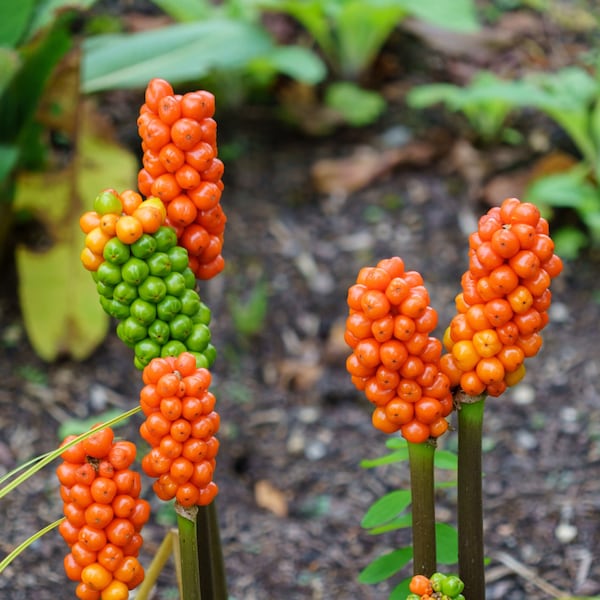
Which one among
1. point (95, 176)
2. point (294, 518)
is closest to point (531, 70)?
point (95, 176)

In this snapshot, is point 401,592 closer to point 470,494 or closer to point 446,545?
point 446,545

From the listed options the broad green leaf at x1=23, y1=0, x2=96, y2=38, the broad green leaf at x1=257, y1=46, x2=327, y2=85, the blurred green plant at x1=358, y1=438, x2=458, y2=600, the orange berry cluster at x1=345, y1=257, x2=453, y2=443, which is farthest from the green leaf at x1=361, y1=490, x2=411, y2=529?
Result: the broad green leaf at x1=257, y1=46, x2=327, y2=85

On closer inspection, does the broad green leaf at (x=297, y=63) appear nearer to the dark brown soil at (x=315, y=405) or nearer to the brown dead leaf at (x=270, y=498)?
the dark brown soil at (x=315, y=405)

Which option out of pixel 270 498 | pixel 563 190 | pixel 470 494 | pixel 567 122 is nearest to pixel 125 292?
pixel 470 494

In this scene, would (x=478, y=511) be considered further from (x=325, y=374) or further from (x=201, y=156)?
(x=325, y=374)

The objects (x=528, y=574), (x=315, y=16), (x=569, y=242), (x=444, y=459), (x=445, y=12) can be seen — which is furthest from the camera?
(x=315, y=16)
